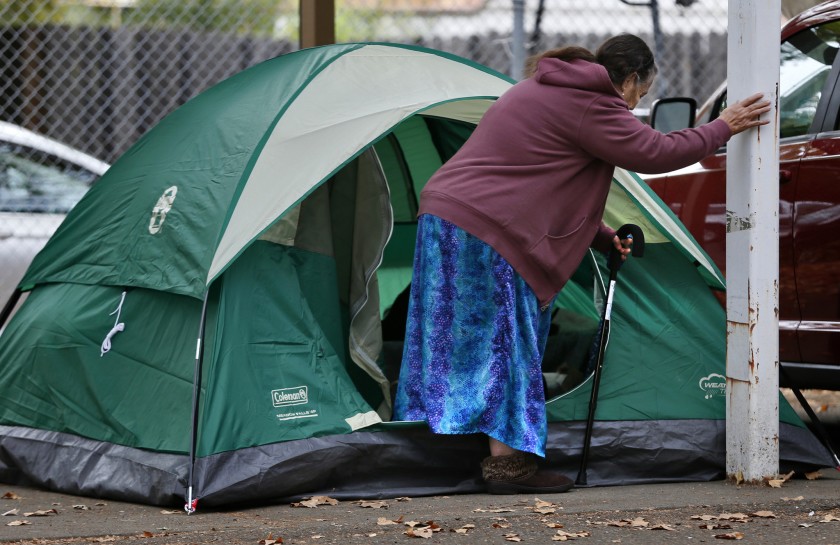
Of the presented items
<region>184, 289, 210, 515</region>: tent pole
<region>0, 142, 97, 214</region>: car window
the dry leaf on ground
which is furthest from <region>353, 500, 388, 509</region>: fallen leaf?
<region>0, 142, 97, 214</region>: car window

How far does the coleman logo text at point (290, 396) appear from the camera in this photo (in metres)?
4.50

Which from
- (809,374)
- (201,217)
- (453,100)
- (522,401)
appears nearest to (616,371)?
(522,401)

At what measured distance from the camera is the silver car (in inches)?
304

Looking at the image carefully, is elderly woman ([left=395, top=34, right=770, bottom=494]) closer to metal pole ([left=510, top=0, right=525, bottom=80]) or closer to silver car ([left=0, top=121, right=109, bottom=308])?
metal pole ([left=510, top=0, right=525, bottom=80])

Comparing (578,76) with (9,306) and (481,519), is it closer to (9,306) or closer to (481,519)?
(481,519)

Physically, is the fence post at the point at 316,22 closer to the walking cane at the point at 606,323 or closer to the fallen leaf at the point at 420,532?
the walking cane at the point at 606,323

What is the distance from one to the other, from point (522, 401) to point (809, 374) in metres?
1.41

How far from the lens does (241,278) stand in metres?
4.58

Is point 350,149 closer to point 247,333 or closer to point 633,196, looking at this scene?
point 247,333

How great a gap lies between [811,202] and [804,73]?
2.30ft

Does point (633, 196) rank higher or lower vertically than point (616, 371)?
higher

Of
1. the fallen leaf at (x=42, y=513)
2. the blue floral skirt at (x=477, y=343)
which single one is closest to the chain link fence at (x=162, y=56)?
the blue floral skirt at (x=477, y=343)

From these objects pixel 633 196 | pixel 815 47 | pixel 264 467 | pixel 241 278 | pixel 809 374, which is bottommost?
pixel 264 467

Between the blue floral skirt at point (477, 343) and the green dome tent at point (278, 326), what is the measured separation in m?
0.23
